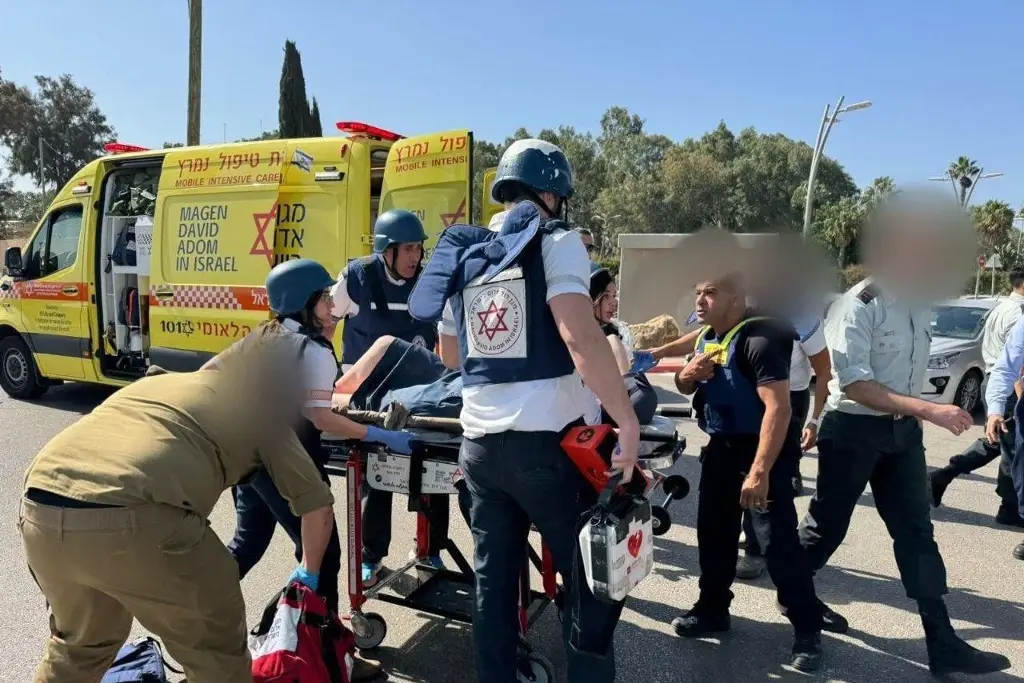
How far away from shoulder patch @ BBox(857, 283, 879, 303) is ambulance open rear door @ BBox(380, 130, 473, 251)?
3530mm

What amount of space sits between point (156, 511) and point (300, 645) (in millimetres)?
794

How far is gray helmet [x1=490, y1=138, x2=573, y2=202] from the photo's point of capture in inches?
91.2

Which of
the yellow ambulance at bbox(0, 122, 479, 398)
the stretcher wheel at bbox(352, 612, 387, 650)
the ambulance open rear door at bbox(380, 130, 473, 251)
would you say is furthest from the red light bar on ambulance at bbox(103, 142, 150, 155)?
the stretcher wheel at bbox(352, 612, 387, 650)

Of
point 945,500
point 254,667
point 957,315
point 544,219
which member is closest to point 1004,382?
point 945,500

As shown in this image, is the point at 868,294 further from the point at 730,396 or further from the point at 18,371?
the point at 18,371

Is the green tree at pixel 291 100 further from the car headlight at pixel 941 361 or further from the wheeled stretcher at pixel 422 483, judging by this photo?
the wheeled stretcher at pixel 422 483

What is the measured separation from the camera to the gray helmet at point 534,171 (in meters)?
2.32

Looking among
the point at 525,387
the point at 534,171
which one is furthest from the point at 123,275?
the point at 525,387

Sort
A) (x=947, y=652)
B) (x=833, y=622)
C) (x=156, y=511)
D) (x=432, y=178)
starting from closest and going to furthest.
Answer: (x=156, y=511)
(x=947, y=652)
(x=833, y=622)
(x=432, y=178)

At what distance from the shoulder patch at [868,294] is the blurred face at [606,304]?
1.35m

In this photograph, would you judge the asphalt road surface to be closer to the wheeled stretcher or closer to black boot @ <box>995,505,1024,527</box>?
black boot @ <box>995,505,1024,527</box>

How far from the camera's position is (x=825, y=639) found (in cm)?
336

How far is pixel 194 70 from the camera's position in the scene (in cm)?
1424

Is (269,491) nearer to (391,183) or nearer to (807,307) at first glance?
(807,307)
